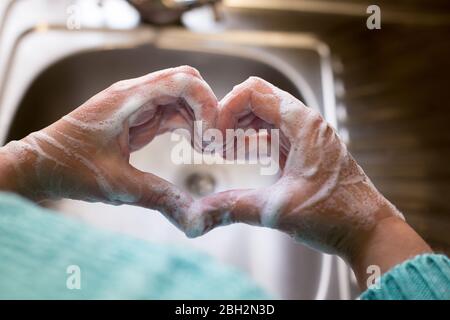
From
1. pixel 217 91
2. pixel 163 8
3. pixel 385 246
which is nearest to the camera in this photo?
pixel 385 246

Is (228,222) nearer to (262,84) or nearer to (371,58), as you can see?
(262,84)

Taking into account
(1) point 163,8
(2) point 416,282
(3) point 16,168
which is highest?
(1) point 163,8

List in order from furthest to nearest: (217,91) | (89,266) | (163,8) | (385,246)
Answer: (163,8)
(217,91)
(385,246)
(89,266)

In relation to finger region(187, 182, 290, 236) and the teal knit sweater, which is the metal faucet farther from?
the teal knit sweater

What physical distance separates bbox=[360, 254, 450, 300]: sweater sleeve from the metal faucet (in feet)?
1.84

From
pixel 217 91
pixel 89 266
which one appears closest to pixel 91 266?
pixel 89 266

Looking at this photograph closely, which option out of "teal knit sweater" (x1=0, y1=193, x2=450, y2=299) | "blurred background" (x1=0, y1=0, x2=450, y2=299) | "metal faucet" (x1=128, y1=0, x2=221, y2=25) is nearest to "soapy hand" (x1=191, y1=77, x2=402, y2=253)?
"teal knit sweater" (x1=0, y1=193, x2=450, y2=299)

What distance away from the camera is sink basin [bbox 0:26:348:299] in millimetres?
691

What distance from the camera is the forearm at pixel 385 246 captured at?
0.39 meters

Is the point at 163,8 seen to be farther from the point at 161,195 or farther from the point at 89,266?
the point at 89,266

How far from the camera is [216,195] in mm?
431

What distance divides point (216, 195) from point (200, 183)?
0.36m

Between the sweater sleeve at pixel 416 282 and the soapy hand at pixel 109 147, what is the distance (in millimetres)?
178
